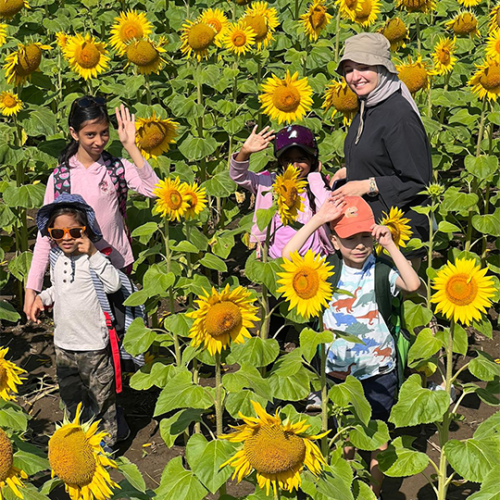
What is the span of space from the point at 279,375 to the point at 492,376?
819 millimetres

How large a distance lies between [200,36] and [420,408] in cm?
340

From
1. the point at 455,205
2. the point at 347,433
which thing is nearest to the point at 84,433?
the point at 347,433

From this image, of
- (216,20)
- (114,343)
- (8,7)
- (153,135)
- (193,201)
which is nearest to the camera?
(193,201)

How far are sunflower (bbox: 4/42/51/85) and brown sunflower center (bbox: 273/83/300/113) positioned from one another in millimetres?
1437

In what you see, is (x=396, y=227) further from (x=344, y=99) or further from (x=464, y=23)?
(x=464, y=23)

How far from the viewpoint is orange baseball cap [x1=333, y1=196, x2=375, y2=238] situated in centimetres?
348

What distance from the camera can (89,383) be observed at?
4.41 meters

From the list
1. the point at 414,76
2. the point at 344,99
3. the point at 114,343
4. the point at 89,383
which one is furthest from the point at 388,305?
the point at 414,76

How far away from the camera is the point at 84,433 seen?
263cm

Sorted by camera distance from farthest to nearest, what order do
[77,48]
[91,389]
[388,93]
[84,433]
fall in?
[77,48] < [91,389] < [388,93] < [84,433]

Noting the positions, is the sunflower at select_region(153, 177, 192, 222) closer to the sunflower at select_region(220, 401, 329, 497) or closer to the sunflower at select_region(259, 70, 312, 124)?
the sunflower at select_region(259, 70, 312, 124)

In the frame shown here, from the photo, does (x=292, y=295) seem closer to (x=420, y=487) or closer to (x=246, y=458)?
(x=246, y=458)

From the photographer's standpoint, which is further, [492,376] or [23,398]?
[23,398]

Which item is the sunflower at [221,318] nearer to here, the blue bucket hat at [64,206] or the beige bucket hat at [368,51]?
the blue bucket hat at [64,206]
